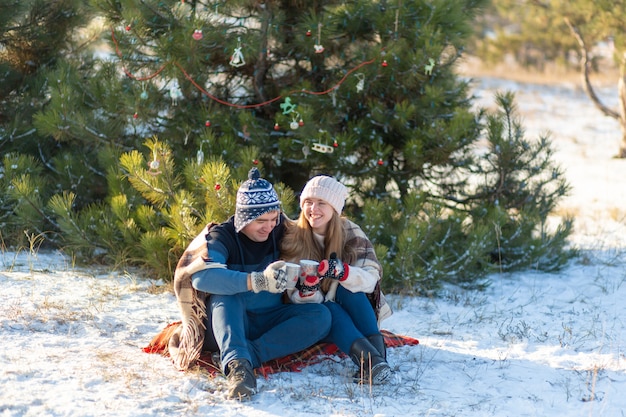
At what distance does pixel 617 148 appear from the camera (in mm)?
13930

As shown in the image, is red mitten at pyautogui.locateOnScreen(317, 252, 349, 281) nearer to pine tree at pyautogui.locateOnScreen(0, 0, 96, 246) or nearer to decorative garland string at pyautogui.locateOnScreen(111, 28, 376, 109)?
decorative garland string at pyautogui.locateOnScreen(111, 28, 376, 109)

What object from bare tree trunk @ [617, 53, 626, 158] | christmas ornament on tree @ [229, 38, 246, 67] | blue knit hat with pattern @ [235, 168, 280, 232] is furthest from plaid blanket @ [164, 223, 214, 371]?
bare tree trunk @ [617, 53, 626, 158]

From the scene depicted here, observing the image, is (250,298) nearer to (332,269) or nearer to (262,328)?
(262,328)

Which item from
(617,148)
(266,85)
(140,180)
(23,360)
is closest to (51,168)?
(140,180)

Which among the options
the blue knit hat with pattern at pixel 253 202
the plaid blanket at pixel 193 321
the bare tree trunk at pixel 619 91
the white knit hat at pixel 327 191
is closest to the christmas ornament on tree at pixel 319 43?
the white knit hat at pixel 327 191

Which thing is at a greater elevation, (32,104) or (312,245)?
(32,104)

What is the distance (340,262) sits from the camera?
367 centimetres

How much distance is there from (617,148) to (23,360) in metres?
12.7

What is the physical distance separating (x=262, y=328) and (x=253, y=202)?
2.15 ft

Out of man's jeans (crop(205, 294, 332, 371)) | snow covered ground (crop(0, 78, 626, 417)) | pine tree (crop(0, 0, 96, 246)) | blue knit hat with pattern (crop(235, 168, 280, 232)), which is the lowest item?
snow covered ground (crop(0, 78, 626, 417))

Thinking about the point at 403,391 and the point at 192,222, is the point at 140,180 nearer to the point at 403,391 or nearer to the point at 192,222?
the point at 192,222

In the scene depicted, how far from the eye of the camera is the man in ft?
11.4

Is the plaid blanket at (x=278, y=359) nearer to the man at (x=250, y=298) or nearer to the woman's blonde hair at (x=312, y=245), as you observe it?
the man at (x=250, y=298)

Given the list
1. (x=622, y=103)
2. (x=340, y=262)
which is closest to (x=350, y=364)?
(x=340, y=262)
